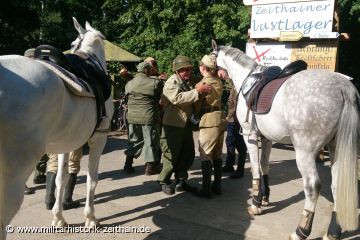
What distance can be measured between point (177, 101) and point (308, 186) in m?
1.98

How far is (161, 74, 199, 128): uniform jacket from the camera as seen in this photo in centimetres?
483

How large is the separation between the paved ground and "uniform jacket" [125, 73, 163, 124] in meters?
1.03

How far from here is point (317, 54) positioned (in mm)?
7891

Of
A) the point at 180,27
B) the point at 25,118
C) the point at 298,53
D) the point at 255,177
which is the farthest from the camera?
the point at 180,27

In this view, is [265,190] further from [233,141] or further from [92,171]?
[92,171]

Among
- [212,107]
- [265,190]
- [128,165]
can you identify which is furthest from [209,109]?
[128,165]

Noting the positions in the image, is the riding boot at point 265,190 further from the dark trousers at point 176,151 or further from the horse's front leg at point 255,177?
the dark trousers at point 176,151

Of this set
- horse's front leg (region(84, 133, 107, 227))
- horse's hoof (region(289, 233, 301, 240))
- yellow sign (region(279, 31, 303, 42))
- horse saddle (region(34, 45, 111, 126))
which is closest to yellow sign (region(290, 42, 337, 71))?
yellow sign (region(279, 31, 303, 42))

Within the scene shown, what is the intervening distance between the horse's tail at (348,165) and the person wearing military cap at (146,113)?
3365 millimetres

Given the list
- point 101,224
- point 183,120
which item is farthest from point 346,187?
point 101,224

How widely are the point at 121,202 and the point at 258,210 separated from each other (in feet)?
6.03

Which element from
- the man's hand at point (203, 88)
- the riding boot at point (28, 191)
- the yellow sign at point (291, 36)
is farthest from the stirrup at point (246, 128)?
the yellow sign at point (291, 36)

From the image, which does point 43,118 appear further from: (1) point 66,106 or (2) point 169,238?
(2) point 169,238

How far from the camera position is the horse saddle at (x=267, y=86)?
13.8 feet
